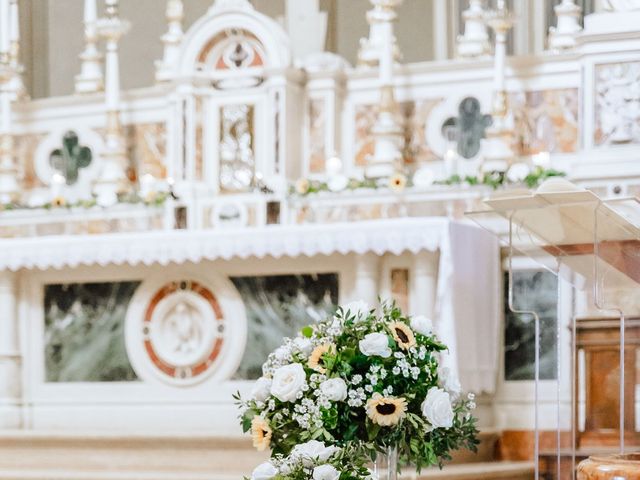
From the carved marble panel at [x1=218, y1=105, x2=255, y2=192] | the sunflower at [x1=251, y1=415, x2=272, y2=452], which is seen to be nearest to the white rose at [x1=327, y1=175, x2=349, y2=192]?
the carved marble panel at [x1=218, y1=105, x2=255, y2=192]

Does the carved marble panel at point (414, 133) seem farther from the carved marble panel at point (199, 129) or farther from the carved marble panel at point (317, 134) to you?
the carved marble panel at point (199, 129)

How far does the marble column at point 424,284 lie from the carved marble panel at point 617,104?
1.25 m

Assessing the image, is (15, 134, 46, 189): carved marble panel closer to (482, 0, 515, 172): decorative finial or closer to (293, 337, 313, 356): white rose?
(482, 0, 515, 172): decorative finial

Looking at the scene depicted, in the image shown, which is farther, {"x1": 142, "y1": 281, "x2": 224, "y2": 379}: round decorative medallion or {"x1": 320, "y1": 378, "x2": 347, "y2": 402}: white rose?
{"x1": 142, "y1": 281, "x2": 224, "y2": 379}: round decorative medallion

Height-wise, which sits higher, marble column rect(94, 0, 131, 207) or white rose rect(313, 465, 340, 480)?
marble column rect(94, 0, 131, 207)

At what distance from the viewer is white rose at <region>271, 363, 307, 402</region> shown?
4.21 metres

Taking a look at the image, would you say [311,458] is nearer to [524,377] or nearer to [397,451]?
[397,451]

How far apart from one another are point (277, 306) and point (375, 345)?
4.39m

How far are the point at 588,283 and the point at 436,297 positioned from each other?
274cm

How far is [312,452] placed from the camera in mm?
4086

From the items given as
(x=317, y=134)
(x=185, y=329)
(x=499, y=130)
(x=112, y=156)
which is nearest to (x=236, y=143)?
(x=317, y=134)

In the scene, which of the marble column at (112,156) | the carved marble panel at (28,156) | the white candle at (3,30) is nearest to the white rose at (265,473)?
the marble column at (112,156)

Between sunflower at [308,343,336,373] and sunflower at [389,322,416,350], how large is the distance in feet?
0.63

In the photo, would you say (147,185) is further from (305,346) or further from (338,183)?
(305,346)
